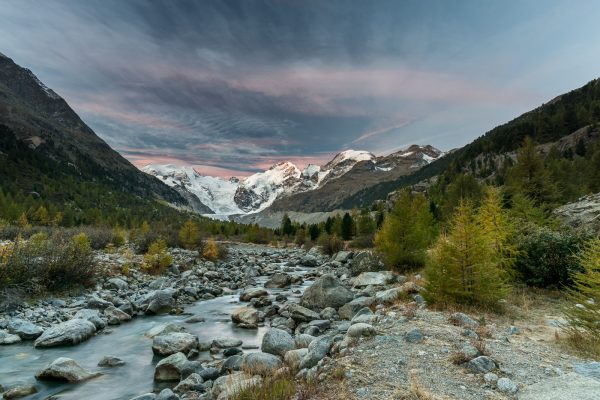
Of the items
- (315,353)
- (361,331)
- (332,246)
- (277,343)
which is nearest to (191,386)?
(277,343)

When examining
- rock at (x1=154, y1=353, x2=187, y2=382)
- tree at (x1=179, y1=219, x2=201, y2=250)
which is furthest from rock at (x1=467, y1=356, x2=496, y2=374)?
tree at (x1=179, y1=219, x2=201, y2=250)

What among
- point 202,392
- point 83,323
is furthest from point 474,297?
point 83,323

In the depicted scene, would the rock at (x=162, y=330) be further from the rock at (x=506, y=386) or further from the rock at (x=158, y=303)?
the rock at (x=506, y=386)

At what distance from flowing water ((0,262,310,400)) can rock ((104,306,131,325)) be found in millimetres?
425

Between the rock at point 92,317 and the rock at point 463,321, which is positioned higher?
the rock at point 463,321

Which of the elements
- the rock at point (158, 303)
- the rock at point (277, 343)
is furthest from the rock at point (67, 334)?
the rock at point (277, 343)

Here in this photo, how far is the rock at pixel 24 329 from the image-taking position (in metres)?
14.2

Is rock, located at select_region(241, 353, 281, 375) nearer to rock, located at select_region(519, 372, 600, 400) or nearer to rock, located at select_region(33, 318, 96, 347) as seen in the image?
rock, located at select_region(519, 372, 600, 400)

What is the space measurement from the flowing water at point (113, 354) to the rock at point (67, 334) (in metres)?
0.26

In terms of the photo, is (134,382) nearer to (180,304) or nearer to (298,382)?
(298,382)

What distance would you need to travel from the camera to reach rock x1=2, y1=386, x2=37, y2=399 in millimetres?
9584

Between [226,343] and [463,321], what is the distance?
29.2 feet

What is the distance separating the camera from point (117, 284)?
2389 centimetres

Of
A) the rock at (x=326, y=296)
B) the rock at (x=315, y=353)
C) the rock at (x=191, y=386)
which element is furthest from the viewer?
the rock at (x=326, y=296)
